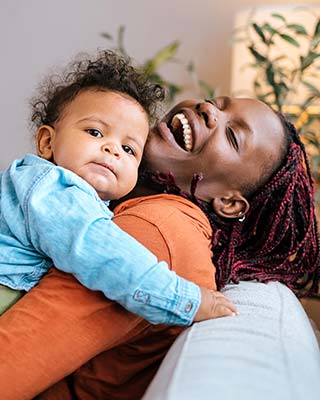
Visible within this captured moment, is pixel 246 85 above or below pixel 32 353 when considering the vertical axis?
below

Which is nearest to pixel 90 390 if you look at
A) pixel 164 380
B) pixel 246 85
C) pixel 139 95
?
pixel 164 380

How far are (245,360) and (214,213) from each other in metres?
0.64

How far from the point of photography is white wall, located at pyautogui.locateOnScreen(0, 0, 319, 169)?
3.15m

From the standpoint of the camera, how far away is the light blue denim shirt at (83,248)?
93 centimetres

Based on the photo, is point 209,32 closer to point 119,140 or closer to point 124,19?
point 124,19

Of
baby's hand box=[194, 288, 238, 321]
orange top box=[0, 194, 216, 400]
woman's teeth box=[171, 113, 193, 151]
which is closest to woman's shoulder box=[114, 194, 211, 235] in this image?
orange top box=[0, 194, 216, 400]

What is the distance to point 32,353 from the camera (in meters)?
0.92

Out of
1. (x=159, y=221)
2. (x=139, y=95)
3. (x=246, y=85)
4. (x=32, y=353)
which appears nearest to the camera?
(x=32, y=353)

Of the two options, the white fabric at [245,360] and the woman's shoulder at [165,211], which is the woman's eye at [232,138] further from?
the white fabric at [245,360]

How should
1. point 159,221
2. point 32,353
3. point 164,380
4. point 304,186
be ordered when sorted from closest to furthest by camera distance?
point 164,380 → point 32,353 → point 159,221 → point 304,186

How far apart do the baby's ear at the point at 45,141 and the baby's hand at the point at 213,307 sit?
408 millimetres

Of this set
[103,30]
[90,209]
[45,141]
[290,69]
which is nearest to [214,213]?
[45,141]

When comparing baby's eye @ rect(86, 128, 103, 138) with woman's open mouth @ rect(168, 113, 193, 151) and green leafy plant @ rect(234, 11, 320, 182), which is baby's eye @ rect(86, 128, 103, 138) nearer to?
woman's open mouth @ rect(168, 113, 193, 151)

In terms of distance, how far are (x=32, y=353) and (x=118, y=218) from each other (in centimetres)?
28
